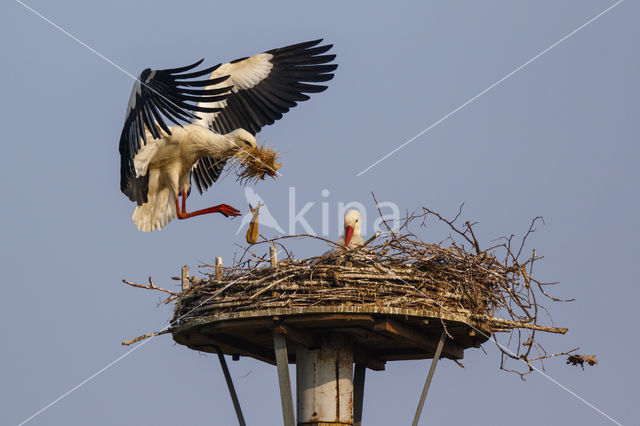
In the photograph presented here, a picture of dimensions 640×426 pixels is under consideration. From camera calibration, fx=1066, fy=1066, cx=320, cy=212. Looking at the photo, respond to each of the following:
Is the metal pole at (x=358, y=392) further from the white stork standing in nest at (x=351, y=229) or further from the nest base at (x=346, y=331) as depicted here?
the white stork standing in nest at (x=351, y=229)

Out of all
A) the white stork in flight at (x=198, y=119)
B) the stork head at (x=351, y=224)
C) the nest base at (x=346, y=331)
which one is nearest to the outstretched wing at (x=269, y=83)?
the white stork in flight at (x=198, y=119)

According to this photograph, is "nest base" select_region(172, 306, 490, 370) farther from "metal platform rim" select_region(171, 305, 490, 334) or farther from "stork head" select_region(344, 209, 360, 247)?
"stork head" select_region(344, 209, 360, 247)

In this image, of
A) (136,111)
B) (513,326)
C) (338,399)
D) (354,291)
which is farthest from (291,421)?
Result: (136,111)

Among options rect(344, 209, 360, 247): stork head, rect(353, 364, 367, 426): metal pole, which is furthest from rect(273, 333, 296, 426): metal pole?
rect(344, 209, 360, 247): stork head

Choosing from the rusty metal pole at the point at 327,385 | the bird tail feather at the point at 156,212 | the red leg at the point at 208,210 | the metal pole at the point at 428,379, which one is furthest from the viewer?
the bird tail feather at the point at 156,212

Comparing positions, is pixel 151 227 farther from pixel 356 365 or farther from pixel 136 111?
pixel 356 365

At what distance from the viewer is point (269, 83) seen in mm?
10883

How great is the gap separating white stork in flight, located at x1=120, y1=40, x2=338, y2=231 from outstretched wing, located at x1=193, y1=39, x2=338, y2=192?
0.03 ft

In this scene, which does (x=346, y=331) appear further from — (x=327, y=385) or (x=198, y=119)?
(x=198, y=119)

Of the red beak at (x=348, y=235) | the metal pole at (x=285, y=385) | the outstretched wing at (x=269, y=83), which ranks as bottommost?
the metal pole at (x=285, y=385)

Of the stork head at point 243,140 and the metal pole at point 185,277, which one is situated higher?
the stork head at point 243,140

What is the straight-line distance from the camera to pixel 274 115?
35.8 feet

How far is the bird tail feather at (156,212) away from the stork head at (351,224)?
6.12 ft

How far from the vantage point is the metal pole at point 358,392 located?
360 inches
